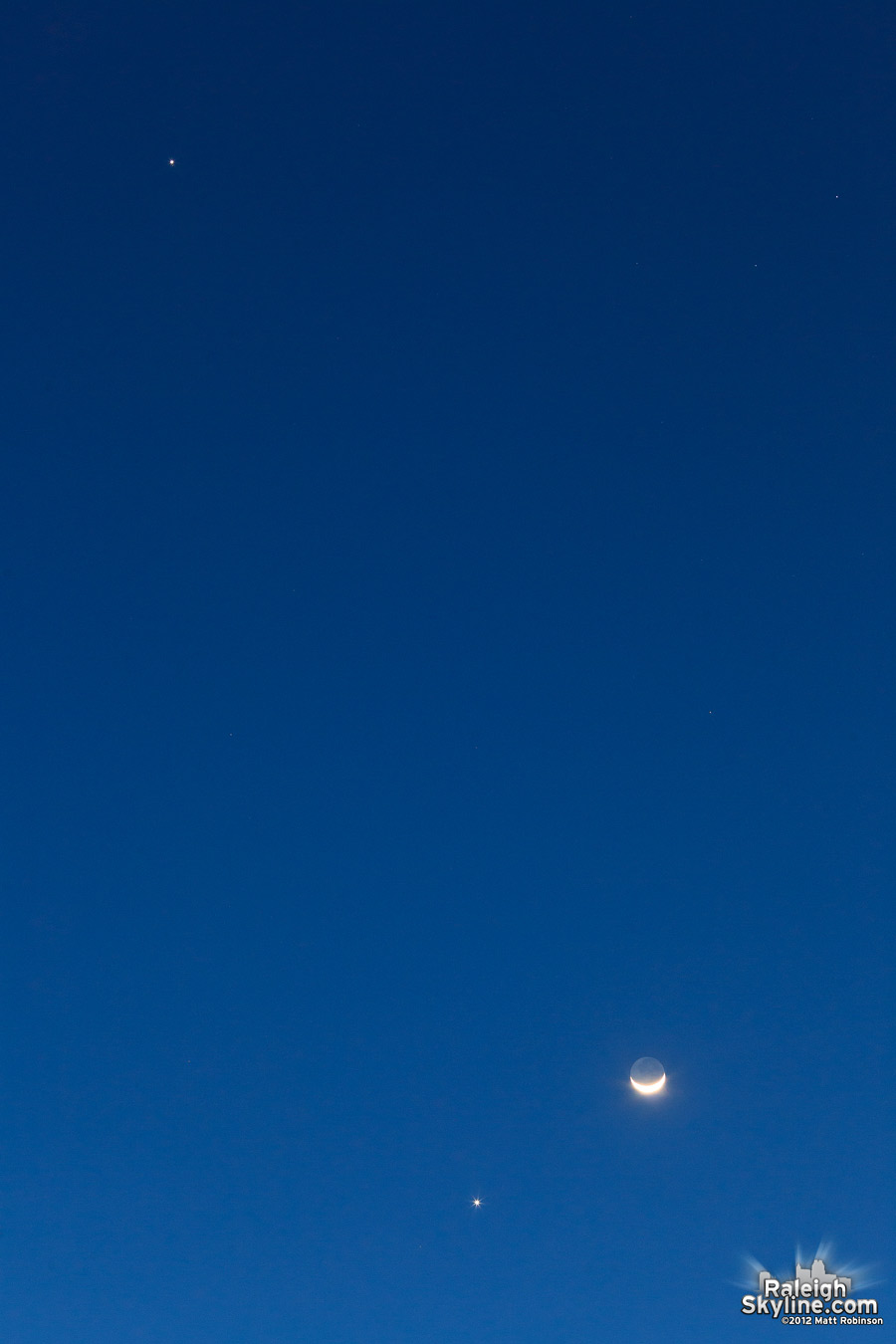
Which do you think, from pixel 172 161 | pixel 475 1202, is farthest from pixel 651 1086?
pixel 172 161

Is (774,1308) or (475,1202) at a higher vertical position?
(475,1202)

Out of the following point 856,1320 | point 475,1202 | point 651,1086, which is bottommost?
point 856,1320

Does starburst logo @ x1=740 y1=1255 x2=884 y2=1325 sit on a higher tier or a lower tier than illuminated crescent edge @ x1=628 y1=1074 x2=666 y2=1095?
lower

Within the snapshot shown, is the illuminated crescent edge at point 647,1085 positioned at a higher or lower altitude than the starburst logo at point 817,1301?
higher

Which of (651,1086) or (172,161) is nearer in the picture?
(172,161)

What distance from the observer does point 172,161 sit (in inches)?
312

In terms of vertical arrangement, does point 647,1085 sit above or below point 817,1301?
above

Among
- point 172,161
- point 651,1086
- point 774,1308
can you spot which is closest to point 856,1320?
point 774,1308

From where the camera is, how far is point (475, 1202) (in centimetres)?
888

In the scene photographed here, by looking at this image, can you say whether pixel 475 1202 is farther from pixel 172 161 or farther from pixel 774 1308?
pixel 172 161

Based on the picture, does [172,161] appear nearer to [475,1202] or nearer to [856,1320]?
[475,1202]

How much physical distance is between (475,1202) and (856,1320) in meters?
3.41

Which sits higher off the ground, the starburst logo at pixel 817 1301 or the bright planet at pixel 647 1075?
the bright planet at pixel 647 1075

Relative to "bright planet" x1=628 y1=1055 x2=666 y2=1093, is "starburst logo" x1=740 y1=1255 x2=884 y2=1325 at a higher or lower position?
lower
